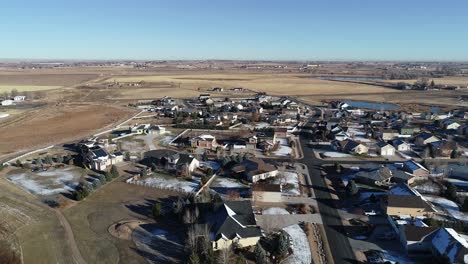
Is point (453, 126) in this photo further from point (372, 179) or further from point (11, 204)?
point (11, 204)

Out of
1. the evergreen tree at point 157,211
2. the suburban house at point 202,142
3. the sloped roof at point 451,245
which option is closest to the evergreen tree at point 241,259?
the evergreen tree at point 157,211

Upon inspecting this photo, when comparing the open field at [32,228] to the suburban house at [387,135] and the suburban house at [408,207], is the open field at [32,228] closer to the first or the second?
the suburban house at [408,207]

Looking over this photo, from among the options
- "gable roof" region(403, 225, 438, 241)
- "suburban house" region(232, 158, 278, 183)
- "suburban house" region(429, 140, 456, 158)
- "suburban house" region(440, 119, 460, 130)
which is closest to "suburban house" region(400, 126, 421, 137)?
"suburban house" region(440, 119, 460, 130)

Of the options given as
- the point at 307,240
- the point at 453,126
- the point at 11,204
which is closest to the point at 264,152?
the point at 307,240

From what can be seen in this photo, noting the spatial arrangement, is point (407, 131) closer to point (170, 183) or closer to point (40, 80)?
point (170, 183)

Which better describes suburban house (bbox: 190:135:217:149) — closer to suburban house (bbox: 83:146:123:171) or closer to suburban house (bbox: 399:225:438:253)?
suburban house (bbox: 83:146:123:171)

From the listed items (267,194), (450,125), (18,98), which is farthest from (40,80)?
(450,125)
